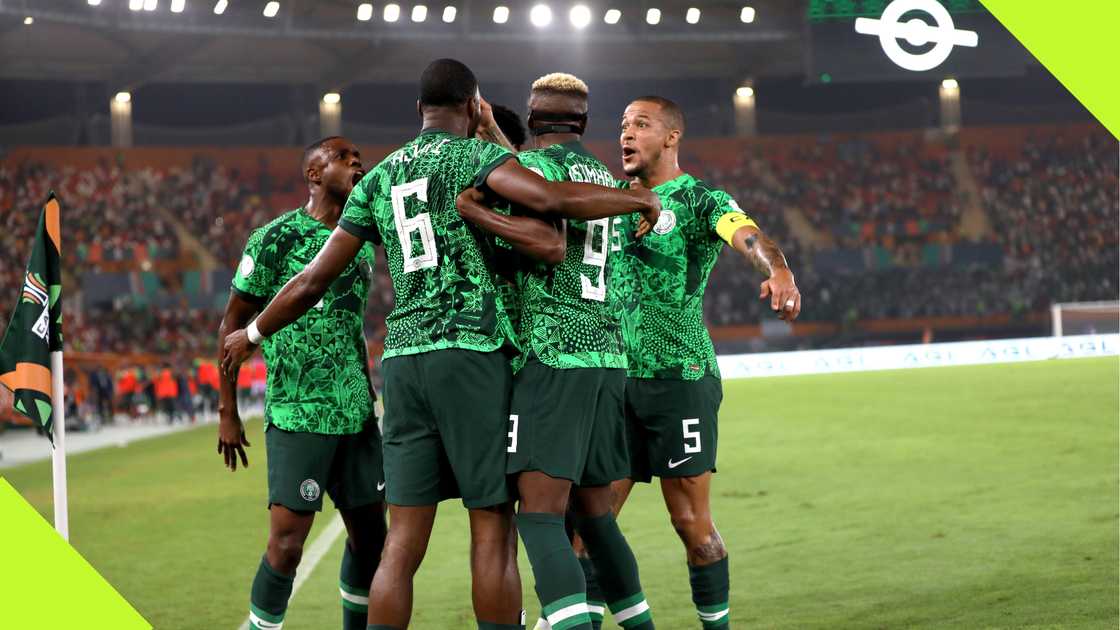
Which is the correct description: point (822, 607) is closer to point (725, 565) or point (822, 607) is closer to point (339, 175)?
point (725, 565)

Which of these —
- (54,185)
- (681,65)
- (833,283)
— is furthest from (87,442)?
(681,65)

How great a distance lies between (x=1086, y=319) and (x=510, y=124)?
28710mm

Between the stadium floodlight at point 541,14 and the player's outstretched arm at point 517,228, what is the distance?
33.5 meters

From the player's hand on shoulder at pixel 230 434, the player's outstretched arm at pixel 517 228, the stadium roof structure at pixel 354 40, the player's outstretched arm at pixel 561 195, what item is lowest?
the player's hand on shoulder at pixel 230 434

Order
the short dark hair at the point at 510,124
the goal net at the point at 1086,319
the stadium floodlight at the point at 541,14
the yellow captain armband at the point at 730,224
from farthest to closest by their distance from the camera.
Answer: the stadium floodlight at the point at 541,14 < the goal net at the point at 1086,319 < the short dark hair at the point at 510,124 < the yellow captain armband at the point at 730,224

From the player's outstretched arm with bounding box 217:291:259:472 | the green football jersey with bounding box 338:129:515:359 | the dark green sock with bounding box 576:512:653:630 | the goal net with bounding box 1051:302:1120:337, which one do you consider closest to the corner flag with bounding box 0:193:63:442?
the player's outstretched arm with bounding box 217:291:259:472

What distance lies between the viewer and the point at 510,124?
5.74 m

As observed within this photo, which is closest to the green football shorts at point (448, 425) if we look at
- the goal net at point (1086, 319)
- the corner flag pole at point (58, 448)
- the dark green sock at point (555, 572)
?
the dark green sock at point (555, 572)

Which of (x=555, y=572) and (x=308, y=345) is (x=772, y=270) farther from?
(x=308, y=345)

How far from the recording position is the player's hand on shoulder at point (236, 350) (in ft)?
14.6

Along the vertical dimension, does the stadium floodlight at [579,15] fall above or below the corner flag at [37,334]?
above

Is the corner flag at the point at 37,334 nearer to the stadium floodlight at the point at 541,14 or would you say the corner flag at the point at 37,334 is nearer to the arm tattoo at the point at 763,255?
the arm tattoo at the point at 763,255

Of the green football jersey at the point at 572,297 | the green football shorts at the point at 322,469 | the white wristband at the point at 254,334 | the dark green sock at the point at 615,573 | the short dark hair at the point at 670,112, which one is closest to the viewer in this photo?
the green football jersey at the point at 572,297

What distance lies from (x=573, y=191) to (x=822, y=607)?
3147mm
